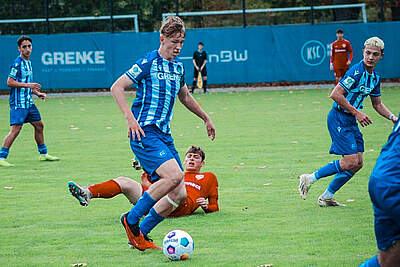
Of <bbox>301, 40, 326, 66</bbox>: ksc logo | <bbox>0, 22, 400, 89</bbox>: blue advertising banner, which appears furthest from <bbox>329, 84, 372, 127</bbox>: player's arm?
<bbox>301, 40, 326, 66</bbox>: ksc logo

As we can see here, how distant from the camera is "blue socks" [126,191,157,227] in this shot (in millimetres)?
6203

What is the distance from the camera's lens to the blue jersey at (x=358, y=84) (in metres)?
8.02

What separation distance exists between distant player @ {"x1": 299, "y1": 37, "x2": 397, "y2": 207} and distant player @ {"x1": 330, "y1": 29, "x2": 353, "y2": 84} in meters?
17.3

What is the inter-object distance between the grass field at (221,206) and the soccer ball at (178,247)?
78 millimetres

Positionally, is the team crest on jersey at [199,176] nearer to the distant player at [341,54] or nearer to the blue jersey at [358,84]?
the blue jersey at [358,84]

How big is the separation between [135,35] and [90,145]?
52.7 ft

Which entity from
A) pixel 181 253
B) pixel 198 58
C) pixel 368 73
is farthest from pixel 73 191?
pixel 198 58

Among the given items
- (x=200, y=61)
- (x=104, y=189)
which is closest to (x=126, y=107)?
(x=104, y=189)

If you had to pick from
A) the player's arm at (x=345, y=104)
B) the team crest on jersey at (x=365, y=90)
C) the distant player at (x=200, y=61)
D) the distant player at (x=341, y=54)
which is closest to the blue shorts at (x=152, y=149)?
the player's arm at (x=345, y=104)

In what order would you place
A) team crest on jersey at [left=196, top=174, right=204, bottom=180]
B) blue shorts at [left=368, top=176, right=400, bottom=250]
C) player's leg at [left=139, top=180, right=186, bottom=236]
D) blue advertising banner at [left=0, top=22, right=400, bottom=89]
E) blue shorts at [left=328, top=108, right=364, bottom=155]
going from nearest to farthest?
blue shorts at [left=368, top=176, right=400, bottom=250], player's leg at [left=139, top=180, right=186, bottom=236], team crest on jersey at [left=196, top=174, right=204, bottom=180], blue shorts at [left=328, top=108, right=364, bottom=155], blue advertising banner at [left=0, top=22, right=400, bottom=89]

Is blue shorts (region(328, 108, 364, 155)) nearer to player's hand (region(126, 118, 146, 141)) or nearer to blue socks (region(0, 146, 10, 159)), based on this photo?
player's hand (region(126, 118, 146, 141))

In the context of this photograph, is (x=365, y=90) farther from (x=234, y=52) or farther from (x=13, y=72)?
(x=234, y=52)

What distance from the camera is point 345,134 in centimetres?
808

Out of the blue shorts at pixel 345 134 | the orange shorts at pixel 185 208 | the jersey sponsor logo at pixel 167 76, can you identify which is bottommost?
the orange shorts at pixel 185 208
